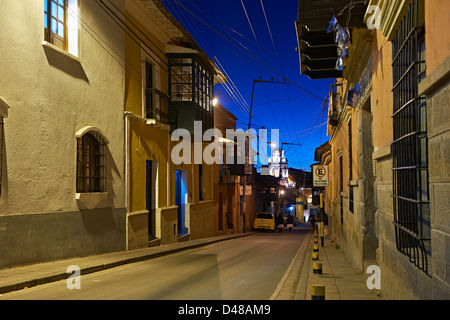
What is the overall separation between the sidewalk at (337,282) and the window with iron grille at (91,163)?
6910mm

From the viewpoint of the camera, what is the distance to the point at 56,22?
41.7ft

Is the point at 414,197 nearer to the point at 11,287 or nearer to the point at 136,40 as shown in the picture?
the point at 11,287

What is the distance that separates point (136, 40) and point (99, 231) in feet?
25.0

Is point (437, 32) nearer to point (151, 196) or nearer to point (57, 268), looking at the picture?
point (57, 268)

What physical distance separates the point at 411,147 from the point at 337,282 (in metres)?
5.90

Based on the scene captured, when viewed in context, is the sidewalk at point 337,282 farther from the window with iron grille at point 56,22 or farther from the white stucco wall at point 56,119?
the window with iron grille at point 56,22

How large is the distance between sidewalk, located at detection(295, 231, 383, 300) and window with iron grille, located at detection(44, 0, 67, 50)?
9220 mm

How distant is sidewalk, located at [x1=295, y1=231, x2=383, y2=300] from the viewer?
28.9ft

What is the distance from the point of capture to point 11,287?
852cm

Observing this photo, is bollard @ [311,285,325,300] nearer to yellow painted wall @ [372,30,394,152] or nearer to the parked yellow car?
yellow painted wall @ [372,30,394,152]

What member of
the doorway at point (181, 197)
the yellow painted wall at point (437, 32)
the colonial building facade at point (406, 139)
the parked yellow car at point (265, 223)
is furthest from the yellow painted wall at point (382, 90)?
the parked yellow car at point (265, 223)

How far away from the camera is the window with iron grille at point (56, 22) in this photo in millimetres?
12289

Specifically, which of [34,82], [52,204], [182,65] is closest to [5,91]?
[34,82]
